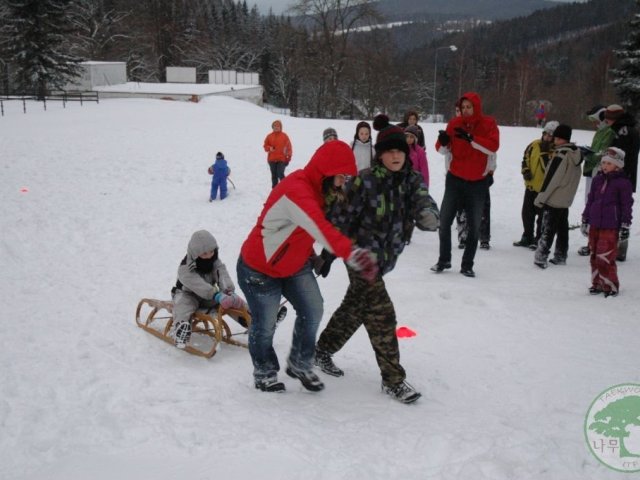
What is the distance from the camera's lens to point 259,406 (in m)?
3.84

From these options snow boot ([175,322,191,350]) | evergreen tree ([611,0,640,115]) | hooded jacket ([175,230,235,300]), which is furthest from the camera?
evergreen tree ([611,0,640,115])

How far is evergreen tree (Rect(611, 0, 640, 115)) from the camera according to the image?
27.0m

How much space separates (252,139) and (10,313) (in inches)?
575

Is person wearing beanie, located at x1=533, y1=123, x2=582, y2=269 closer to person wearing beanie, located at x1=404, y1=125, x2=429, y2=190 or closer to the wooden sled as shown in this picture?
person wearing beanie, located at x1=404, y1=125, x2=429, y2=190

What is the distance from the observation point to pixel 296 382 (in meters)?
4.29

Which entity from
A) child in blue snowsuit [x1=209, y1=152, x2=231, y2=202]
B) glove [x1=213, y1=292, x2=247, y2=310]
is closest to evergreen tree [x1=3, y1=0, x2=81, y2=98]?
child in blue snowsuit [x1=209, y1=152, x2=231, y2=202]

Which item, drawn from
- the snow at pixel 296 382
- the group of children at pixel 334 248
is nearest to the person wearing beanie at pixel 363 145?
the snow at pixel 296 382

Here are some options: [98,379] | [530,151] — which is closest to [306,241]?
[98,379]

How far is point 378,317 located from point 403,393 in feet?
2.03

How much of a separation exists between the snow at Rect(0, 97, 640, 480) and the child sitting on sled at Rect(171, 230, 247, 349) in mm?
338

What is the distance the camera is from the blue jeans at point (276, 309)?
3.80m

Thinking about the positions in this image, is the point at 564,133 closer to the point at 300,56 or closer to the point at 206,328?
the point at 206,328

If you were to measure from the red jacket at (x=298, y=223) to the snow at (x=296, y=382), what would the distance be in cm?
110

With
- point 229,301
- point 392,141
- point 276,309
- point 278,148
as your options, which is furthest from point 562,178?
point 278,148
